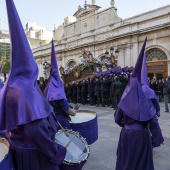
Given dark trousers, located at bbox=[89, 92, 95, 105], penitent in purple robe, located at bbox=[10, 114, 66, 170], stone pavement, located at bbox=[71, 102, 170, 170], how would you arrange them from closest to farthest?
penitent in purple robe, located at bbox=[10, 114, 66, 170]
stone pavement, located at bbox=[71, 102, 170, 170]
dark trousers, located at bbox=[89, 92, 95, 105]

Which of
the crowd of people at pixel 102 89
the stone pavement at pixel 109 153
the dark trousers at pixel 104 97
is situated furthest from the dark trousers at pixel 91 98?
the stone pavement at pixel 109 153

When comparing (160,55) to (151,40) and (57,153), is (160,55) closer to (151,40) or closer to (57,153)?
(151,40)

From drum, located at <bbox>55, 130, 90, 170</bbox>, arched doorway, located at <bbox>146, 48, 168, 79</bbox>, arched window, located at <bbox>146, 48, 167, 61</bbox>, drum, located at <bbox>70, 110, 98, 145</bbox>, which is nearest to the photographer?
drum, located at <bbox>55, 130, 90, 170</bbox>

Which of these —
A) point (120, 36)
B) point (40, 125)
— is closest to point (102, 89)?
point (40, 125)

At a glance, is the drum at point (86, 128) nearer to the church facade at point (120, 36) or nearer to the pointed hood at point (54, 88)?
the pointed hood at point (54, 88)

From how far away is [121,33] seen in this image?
23.0 meters

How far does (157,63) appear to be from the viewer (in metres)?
19.7

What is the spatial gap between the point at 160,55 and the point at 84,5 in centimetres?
1761

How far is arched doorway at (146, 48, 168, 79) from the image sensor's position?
63.0ft

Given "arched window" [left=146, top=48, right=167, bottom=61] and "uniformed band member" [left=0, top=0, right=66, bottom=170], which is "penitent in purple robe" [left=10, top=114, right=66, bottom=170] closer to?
"uniformed band member" [left=0, top=0, right=66, bottom=170]

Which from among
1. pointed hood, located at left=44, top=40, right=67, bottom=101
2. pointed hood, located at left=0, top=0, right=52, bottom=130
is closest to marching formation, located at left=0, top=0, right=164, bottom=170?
pointed hood, located at left=0, top=0, right=52, bottom=130

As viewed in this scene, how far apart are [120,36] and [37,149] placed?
2207cm

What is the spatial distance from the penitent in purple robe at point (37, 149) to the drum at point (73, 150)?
17 centimetres

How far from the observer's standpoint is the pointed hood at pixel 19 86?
1.86 meters
